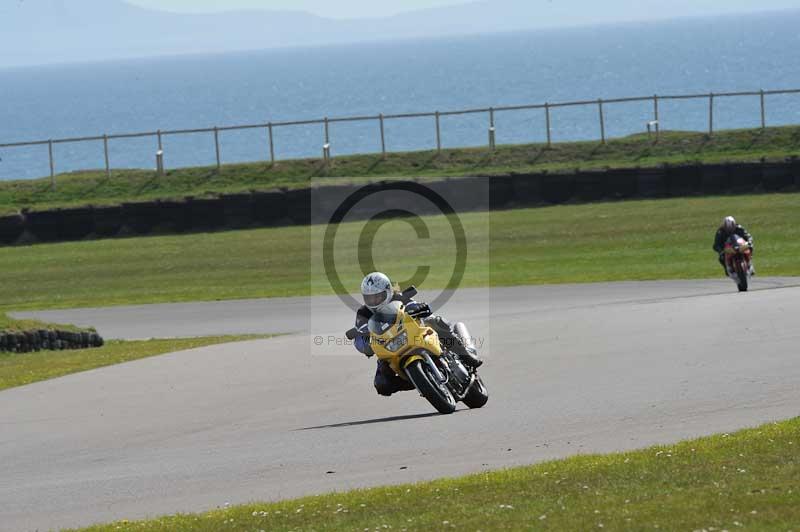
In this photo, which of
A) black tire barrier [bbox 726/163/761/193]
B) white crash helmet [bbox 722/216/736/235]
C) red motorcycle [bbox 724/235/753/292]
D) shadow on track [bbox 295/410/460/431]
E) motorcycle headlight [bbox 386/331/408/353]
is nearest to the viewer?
motorcycle headlight [bbox 386/331/408/353]

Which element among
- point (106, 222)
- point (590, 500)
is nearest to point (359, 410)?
point (590, 500)

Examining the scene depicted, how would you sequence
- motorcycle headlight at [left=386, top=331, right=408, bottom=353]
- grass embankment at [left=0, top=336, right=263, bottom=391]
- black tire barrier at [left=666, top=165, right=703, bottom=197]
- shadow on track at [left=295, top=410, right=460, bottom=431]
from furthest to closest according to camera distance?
black tire barrier at [left=666, top=165, right=703, bottom=197]
grass embankment at [left=0, top=336, right=263, bottom=391]
shadow on track at [left=295, top=410, right=460, bottom=431]
motorcycle headlight at [left=386, top=331, right=408, bottom=353]

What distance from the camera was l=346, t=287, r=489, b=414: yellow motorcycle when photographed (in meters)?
12.9

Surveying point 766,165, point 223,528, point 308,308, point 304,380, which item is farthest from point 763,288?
point 223,528

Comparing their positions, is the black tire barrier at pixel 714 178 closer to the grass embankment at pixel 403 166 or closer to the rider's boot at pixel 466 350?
the grass embankment at pixel 403 166

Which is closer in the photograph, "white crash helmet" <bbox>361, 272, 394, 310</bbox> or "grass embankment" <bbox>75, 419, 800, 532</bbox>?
"grass embankment" <bbox>75, 419, 800, 532</bbox>

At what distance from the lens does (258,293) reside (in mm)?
29812

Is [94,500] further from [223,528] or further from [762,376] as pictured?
[762,376]

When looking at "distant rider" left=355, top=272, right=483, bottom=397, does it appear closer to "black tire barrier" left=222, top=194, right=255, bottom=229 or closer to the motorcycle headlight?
the motorcycle headlight

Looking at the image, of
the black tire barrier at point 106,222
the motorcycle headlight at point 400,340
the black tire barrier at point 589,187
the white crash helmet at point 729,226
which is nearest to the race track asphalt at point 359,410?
the motorcycle headlight at point 400,340

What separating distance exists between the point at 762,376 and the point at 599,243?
18.5m

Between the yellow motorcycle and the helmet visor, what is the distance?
7cm

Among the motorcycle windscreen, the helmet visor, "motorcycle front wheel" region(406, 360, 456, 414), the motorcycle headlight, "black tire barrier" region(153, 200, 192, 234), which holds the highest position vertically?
"black tire barrier" region(153, 200, 192, 234)

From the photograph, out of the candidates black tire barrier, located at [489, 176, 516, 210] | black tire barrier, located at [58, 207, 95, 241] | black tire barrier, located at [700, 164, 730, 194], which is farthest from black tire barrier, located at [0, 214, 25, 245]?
black tire barrier, located at [700, 164, 730, 194]
